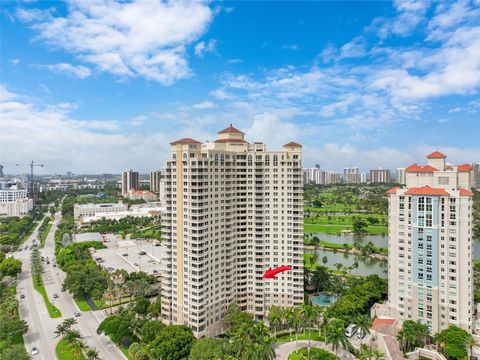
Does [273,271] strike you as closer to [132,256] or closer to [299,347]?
[299,347]

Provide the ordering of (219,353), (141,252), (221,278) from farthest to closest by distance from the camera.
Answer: (141,252), (221,278), (219,353)

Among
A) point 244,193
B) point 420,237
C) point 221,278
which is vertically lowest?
point 221,278

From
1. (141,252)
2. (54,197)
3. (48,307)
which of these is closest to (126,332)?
(48,307)

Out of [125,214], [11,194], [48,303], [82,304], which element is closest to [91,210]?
[125,214]

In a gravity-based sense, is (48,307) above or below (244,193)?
below

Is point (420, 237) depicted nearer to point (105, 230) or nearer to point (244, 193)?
point (244, 193)

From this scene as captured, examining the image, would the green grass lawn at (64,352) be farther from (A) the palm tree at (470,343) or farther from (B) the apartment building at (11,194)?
(B) the apartment building at (11,194)

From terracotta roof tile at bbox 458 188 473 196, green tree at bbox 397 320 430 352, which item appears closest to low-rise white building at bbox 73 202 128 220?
green tree at bbox 397 320 430 352

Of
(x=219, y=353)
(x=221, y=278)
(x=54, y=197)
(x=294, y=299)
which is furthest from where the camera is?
(x=54, y=197)
